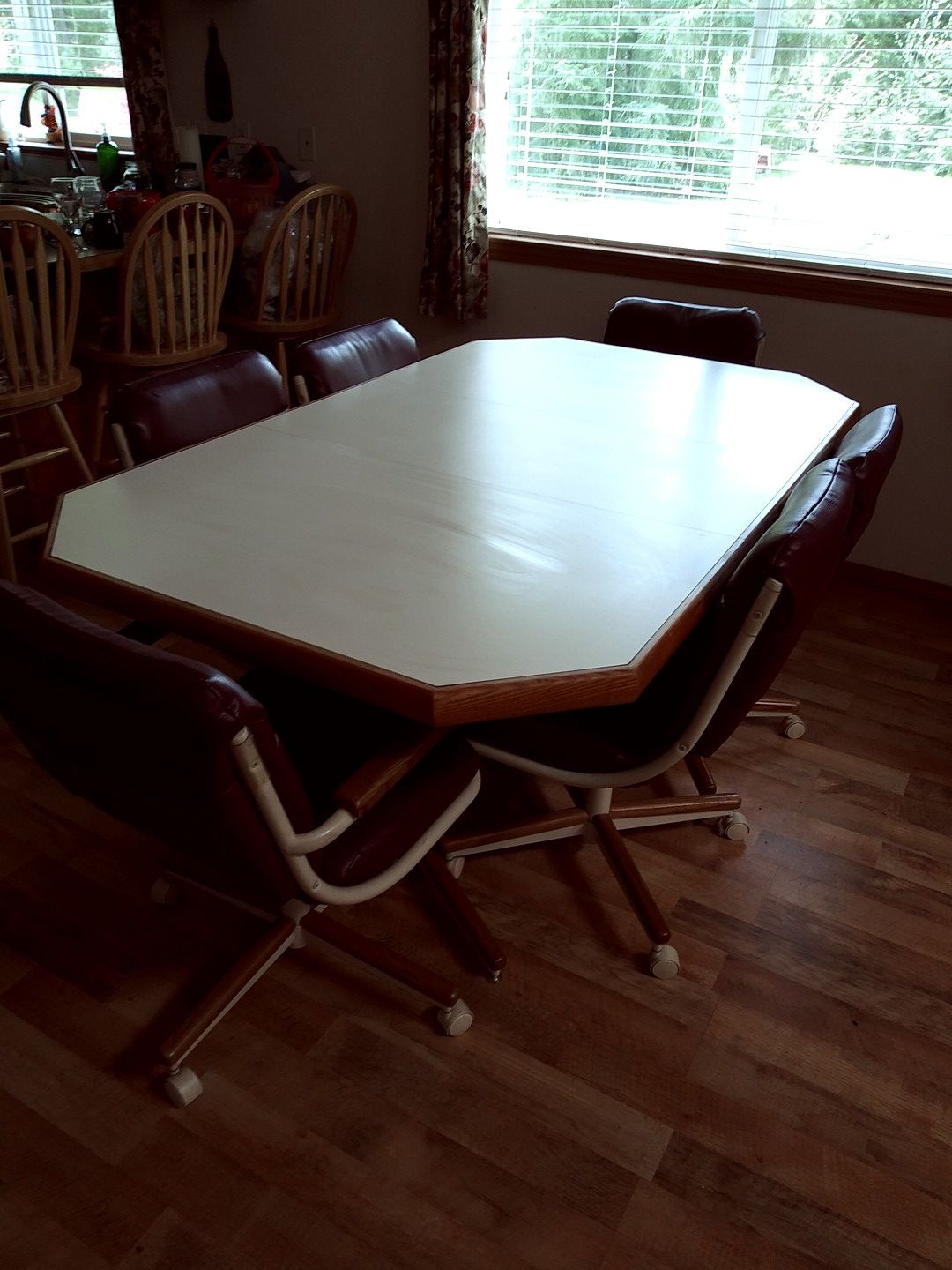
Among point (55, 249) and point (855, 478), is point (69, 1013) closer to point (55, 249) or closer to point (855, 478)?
point (855, 478)

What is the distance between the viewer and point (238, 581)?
127cm

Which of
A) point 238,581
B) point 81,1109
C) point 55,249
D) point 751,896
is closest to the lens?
point 238,581

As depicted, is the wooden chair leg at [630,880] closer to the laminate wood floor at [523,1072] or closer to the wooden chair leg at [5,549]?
the laminate wood floor at [523,1072]

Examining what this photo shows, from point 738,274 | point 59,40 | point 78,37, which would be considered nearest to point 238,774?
point 738,274

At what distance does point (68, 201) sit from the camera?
10.3 ft

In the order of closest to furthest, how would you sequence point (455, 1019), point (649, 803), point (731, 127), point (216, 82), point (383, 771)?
1. point (383, 771)
2. point (455, 1019)
3. point (649, 803)
4. point (731, 127)
5. point (216, 82)

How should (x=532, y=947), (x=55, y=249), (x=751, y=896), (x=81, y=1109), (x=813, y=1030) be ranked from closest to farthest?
(x=81, y=1109) → (x=813, y=1030) → (x=532, y=947) → (x=751, y=896) → (x=55, y=249)

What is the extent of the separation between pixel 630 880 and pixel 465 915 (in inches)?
11.9

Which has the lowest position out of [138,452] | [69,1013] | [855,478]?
[69,1013]

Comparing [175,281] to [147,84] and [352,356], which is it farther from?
[147,84]

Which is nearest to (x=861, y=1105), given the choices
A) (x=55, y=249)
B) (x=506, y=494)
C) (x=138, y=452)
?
(x=506, y=494)

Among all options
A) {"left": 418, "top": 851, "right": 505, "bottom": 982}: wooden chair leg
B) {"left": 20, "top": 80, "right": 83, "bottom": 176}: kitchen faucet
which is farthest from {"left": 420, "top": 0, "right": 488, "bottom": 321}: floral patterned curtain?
{"left": 418, "top": 851, "right": 505, "bottom": 982}: wooden chair leg

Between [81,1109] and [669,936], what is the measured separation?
0.95 meters

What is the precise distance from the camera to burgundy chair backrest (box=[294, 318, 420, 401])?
6.84 ft
